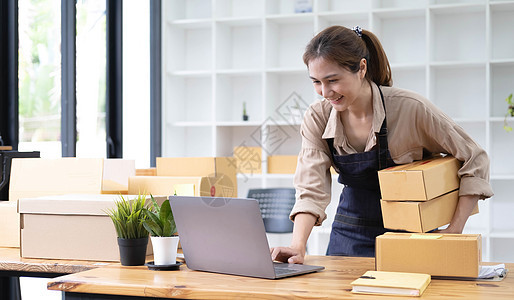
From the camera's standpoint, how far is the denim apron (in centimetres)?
202

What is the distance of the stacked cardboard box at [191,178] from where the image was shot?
2344 millimetres

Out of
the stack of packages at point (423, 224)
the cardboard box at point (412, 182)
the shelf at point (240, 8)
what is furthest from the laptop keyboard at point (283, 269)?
the shelf at point (240, 8)

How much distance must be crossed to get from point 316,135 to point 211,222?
61cm

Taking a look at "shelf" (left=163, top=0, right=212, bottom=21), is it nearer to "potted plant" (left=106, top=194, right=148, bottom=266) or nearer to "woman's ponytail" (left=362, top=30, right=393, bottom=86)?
"woman's ponytail" (left=362, top=30, right=393, bottom=86)

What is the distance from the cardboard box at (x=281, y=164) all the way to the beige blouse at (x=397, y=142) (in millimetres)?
2305

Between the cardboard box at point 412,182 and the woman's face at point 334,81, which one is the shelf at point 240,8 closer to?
the woman's face at point 334,81

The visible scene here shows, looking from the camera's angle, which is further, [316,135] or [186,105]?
[186,105]

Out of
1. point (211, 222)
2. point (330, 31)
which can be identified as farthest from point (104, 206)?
point (330, 31)

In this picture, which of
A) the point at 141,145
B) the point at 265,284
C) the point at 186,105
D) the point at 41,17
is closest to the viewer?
the point at 265,284

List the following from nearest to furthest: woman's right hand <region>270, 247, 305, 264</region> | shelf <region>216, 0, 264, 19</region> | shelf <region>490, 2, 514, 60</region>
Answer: woman's right hand <region>270, 247, 305, 264</region>, shelf <region>490, 2, 514, 60</region>, shelf <region>216, 0, 264, 19</region>

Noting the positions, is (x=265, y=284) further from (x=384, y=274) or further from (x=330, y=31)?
(x=330, y=31)

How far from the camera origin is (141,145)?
14.9 ft

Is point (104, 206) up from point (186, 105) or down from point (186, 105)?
down

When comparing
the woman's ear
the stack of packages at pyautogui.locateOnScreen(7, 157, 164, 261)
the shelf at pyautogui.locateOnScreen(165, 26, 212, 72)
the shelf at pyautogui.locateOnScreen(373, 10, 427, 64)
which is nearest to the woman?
the woman's ear
